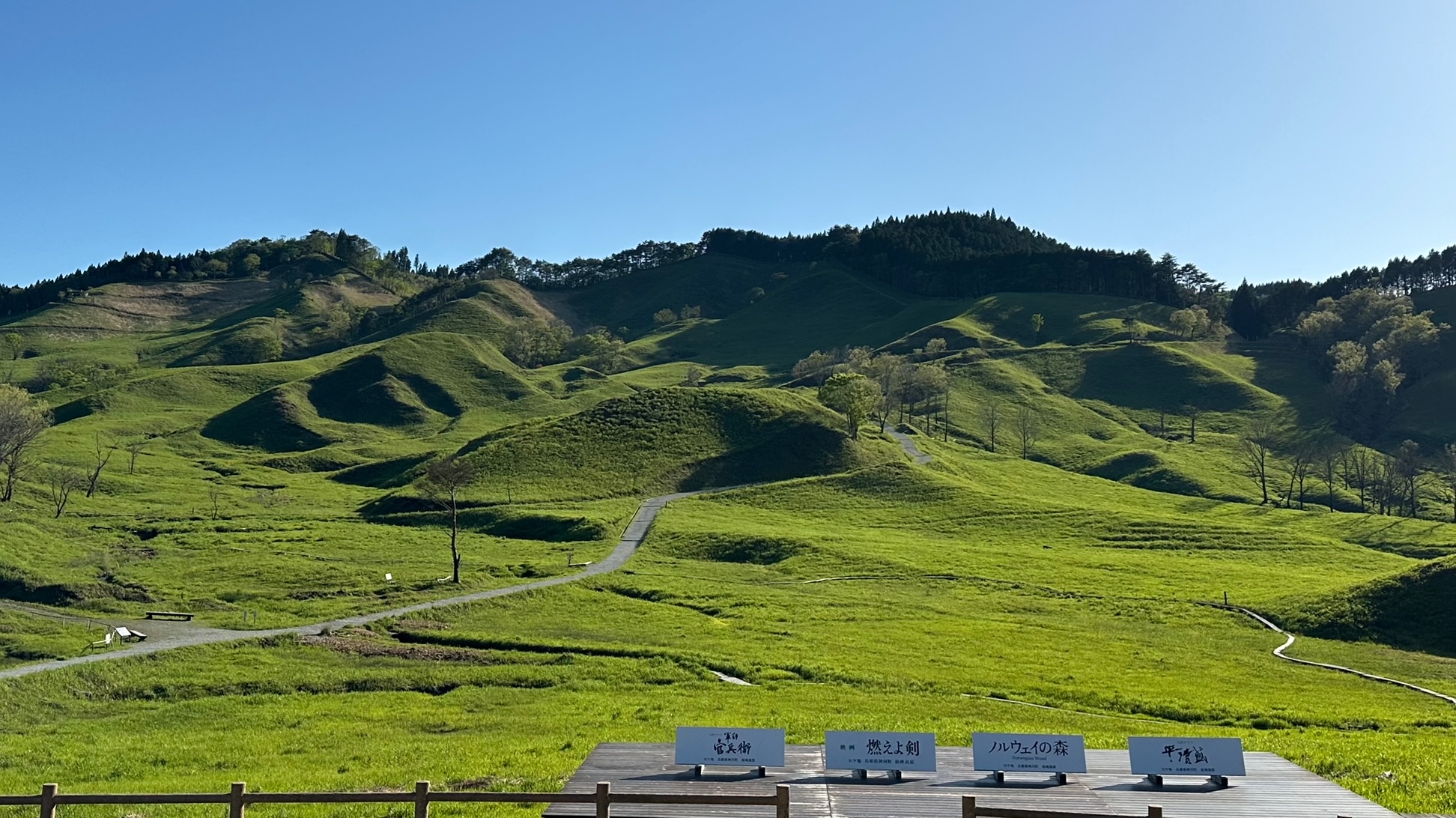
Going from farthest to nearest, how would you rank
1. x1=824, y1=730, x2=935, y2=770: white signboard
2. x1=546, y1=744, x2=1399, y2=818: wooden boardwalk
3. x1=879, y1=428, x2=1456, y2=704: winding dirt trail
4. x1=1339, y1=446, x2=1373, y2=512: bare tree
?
x1=1339, y1=446, x2=1373, y2=512: bare tree, x1=879, y1=428, x2=1456, y2=704: winding dirt trail, x1=824, y1=730, x2=935, y2=770: white signboard, x1=546, y1=744, x2=1399, y2=818: wooden boardwalk

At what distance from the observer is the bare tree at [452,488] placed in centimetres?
7269

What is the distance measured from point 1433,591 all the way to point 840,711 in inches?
1940

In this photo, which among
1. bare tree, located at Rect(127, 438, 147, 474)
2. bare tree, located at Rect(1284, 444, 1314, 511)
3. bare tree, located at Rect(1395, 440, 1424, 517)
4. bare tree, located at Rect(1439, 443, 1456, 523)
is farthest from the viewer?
bare tree, located at Rect(1395, 440, 1424, 517)

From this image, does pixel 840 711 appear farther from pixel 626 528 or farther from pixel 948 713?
pixel 626 528

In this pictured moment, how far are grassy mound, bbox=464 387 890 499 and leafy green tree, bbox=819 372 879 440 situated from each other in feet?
10.5

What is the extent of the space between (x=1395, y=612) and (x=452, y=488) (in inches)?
2815

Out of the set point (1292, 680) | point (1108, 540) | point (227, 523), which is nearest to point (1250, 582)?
point (1108, 540)

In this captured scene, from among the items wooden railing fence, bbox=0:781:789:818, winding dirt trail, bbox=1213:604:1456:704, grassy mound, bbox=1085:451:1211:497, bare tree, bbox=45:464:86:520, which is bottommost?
winding dirt trail, bbox=1213:604:1456:704

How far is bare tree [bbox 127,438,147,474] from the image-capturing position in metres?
141

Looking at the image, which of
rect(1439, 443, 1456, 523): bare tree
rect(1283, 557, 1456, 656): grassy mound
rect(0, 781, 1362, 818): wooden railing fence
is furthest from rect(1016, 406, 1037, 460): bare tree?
rect(0, 781, 1362, 818): wooden railing fence

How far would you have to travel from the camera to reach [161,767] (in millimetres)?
28609

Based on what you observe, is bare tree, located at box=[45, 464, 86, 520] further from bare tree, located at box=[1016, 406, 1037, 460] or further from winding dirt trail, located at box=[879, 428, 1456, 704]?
bare tree, located at box=[1016, 406, 1037, 460]

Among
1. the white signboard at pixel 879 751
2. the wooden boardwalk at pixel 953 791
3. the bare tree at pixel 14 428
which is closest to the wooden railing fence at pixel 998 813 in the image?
the wooden boardwalk at pixel 953 791

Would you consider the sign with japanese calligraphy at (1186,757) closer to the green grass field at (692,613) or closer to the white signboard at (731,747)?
the green grass field at (692,613)
